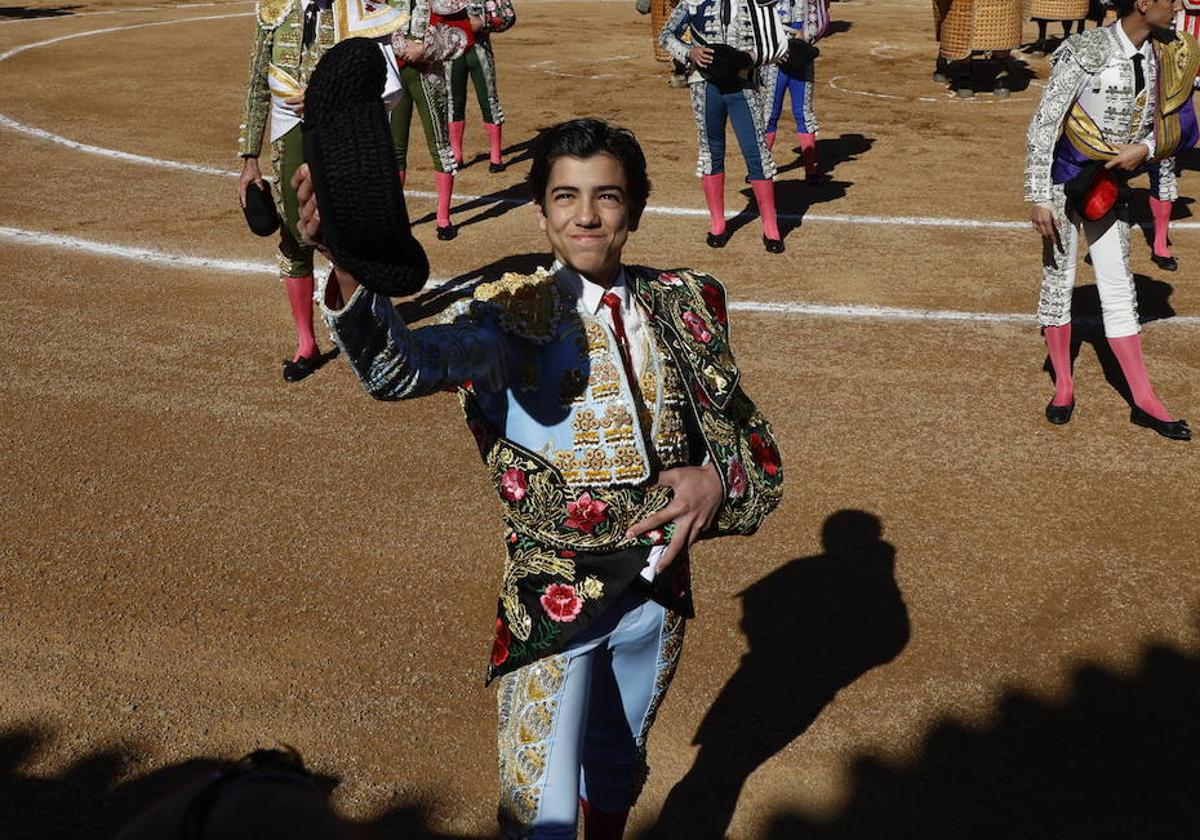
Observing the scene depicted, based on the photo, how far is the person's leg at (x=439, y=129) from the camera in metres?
8.86

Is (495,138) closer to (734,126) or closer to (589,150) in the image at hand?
(734,126)

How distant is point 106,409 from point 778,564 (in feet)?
11.0

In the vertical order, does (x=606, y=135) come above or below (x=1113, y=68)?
above

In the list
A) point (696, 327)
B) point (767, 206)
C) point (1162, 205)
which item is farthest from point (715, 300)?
point (1162, 205)

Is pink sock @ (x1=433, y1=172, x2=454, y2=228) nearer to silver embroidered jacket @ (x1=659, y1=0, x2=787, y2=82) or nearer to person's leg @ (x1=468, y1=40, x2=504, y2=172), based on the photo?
silver embroidered jacket @ (x1=659, y1=0, x2=787, y2=82)

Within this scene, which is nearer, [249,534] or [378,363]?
[378,363]

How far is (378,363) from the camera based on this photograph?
2232 millimetres

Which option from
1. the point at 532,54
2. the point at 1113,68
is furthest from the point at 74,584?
the point at 532,54

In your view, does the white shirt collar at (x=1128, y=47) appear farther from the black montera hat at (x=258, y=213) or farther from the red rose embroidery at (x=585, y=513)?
the red rose embroidery at (x=585, y=513)

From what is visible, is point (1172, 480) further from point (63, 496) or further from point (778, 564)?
point (63, 496)

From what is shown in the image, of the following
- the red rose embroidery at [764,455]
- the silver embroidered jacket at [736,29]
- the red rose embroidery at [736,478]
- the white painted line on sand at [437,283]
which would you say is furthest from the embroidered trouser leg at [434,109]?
the red rose embroidery at [736,478]

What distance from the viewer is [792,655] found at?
4324 mm

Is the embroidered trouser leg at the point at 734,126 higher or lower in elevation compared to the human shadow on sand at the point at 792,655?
higher

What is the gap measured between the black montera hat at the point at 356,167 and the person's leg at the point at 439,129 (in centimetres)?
697
